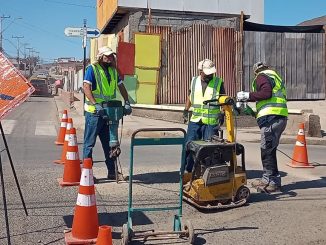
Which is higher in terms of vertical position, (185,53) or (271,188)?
(185,53)

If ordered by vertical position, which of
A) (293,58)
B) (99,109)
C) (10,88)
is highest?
(293,58)

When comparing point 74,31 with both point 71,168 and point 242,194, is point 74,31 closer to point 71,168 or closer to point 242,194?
point 71,168

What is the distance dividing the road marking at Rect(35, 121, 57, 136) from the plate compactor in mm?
8749

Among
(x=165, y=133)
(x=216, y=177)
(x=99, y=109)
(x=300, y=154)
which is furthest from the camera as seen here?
(x=165, y=133)

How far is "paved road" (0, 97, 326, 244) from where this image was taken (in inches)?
207

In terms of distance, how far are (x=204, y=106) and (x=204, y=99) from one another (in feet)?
0.34

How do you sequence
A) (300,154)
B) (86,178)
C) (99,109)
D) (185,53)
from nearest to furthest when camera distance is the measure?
1. (86,178)
2. (99,109)
3. (300,154)
4. (185,53)

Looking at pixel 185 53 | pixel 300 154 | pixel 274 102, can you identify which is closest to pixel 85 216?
pixel 274 102

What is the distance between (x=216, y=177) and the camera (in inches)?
243

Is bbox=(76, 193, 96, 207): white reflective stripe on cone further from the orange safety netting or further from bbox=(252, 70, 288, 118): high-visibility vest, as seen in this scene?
bbox=(252, 70, 288, 118): high-visibility vest

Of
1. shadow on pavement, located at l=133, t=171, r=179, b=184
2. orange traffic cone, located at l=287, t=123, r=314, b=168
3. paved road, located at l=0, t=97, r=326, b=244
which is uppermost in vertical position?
orange traffic cone, located at l=287, t=123, r=314, b=168

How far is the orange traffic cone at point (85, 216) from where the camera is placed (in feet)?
15.8

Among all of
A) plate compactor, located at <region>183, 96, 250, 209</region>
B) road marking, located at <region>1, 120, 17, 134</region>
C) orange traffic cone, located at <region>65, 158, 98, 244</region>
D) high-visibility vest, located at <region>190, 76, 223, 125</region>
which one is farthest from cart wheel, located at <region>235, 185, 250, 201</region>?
road marking, located at <region>1, 120, 17, 134</region>

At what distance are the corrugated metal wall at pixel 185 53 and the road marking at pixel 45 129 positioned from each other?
420cm
